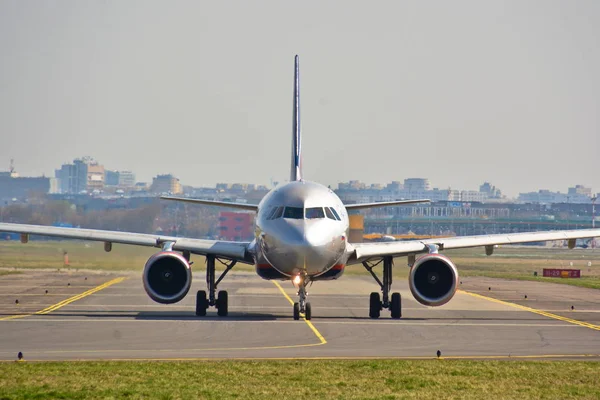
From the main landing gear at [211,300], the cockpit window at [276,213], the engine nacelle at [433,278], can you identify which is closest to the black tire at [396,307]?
the engine nacelle at [433,278]

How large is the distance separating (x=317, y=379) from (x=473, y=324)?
13.8m

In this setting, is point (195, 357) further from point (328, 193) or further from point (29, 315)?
point (29, 315)

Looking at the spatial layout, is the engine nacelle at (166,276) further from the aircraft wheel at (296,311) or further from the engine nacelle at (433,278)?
the engine nacelle at (433,278)

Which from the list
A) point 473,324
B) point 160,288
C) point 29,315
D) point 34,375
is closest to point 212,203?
point 160,288

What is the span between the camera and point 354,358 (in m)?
23.7

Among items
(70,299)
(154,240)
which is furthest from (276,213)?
(70,299)

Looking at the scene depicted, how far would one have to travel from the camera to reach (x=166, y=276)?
3350cm

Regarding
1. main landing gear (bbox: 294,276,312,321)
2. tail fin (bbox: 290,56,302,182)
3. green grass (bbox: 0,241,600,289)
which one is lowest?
green grass (bbox: 0,241,600,289)

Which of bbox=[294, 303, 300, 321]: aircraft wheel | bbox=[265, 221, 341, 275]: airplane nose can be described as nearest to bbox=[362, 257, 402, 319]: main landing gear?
bbox=[294, 303, 300, 321]: aircraft wheel

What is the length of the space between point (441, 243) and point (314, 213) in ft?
23.1

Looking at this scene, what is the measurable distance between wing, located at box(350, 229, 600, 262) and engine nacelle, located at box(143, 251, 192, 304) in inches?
222

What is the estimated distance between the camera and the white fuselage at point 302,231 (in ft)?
99.0

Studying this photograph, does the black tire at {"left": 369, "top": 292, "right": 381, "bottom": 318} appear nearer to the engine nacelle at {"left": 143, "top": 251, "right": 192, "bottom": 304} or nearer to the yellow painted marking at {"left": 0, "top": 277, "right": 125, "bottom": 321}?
the engine nacelle at {"left": 143, "top": 251, "right": 192, "bottom": 304}

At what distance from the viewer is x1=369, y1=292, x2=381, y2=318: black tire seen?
35.2 m
